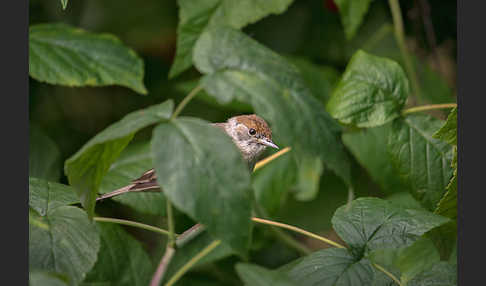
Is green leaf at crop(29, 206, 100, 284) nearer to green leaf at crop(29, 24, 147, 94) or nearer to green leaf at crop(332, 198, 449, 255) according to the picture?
green leaf at crop(332, 198, 449, 255)

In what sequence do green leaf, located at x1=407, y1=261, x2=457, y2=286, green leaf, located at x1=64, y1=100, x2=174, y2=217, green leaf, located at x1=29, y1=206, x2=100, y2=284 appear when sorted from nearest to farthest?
green leaf, located at x1=64, y1=100, x2=174, y2=217, green leaf, located at x1=29, y1=206, x2=100, y2=284, green leaf, located at x1=407, y1=261, x2=457, y2=286

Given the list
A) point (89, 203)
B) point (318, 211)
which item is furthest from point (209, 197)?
point (318, 211)

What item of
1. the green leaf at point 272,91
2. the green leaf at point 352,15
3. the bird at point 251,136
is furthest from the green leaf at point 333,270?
the green leaf at point 352,15

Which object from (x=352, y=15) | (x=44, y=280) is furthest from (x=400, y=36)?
(x=44, y=280)

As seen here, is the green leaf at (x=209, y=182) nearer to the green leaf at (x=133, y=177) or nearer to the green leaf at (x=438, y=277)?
the green leaf at (x=438, y=277)

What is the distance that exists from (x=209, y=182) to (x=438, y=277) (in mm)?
764

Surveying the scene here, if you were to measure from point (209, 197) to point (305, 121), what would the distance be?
28cm

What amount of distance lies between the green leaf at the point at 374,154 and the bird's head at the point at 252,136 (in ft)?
1.36

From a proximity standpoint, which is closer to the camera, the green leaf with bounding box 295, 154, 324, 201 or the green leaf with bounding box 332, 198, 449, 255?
the green leaf with bounding box 332, 198, 449, 255

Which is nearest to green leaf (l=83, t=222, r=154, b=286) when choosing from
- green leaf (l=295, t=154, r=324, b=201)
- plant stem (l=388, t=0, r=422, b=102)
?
green leaf (l=295, t=154, r=324, b=201)

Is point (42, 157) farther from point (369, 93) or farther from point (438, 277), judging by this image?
point (438, 277)

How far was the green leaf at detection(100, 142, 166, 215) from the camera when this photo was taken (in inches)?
75.5

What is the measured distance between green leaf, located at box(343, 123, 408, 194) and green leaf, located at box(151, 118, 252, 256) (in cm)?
166

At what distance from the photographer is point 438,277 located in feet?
4.61
